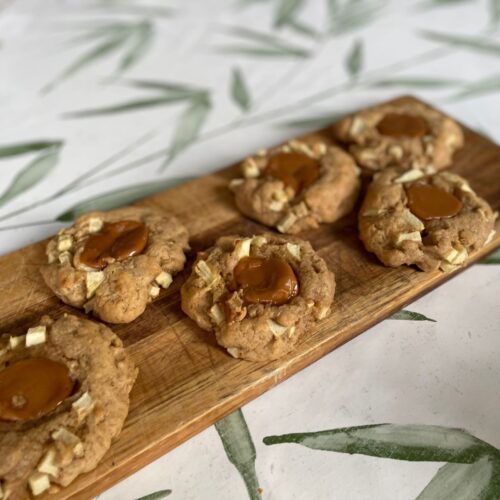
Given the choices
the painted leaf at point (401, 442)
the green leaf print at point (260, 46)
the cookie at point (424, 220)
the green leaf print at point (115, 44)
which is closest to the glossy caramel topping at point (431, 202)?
the cookie at point (424, 220)

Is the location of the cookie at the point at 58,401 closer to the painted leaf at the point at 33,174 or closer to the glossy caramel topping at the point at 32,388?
the glossy caramel topping at the point at 32,388

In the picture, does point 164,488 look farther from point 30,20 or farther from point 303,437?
point 30,20

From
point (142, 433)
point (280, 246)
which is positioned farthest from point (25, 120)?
point (142, 433)

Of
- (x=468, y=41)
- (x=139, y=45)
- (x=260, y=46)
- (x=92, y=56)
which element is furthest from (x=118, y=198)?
(x=468, y=41)

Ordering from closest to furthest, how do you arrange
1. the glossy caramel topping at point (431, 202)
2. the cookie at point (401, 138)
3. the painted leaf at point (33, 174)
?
1. the glossy caramel topping at point (431, 202)
2. the cookie at point (401, 138)
3. the painted leaf at point (33, 174)

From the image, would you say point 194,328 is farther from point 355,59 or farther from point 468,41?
point 468,41
